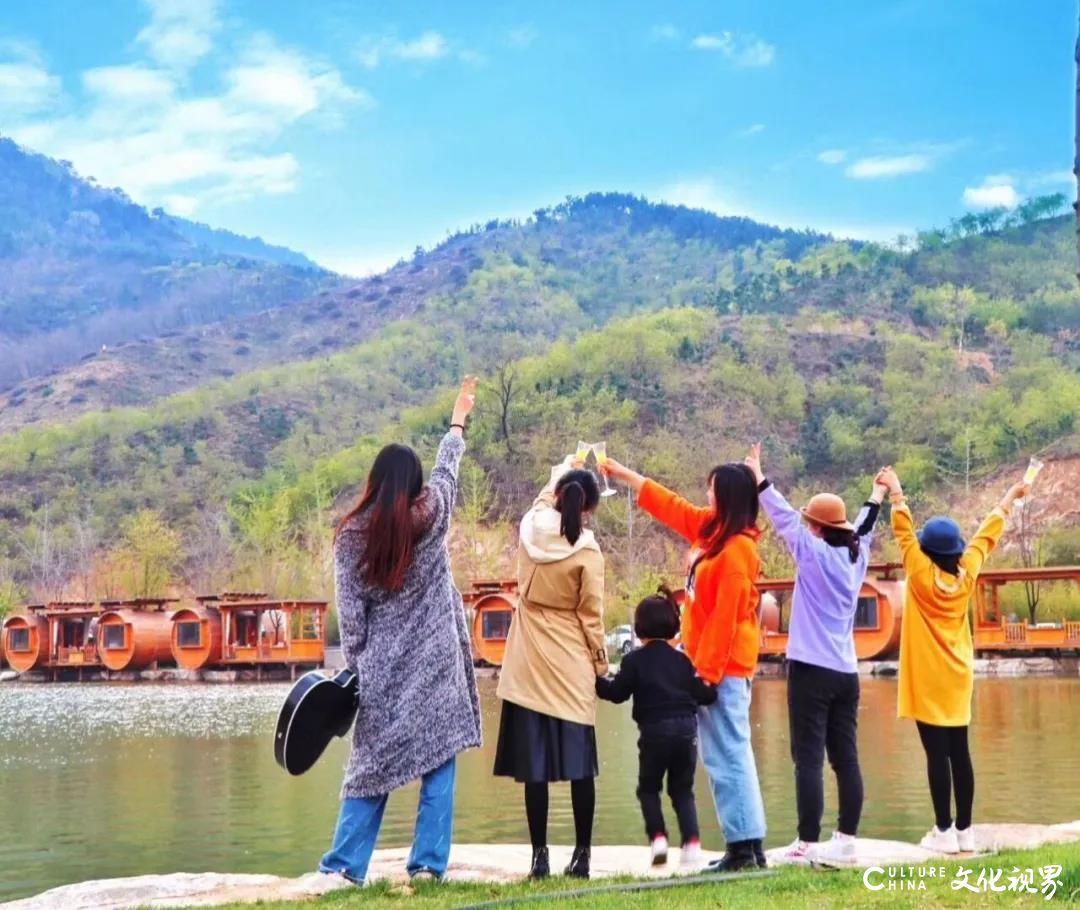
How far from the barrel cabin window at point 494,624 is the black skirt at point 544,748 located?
24.1 metres

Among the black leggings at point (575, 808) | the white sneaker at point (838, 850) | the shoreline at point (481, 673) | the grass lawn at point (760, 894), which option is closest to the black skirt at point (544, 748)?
the black leggings at point (575, 808)

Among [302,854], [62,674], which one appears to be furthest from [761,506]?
[62,674]

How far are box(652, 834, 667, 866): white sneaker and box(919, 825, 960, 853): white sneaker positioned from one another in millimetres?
1036

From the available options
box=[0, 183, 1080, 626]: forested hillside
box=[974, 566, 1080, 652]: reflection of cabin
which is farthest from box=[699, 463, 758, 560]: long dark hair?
box=[0, 183, 1080, 626]: forested hillside

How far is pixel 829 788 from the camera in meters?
9.05

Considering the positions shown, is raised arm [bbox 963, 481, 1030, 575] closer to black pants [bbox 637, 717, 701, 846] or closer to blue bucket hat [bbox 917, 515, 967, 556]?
blue bucket hat [bbox 917, 515, 967, 556]

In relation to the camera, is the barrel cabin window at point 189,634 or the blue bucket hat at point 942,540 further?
the barrel cabin window at point 189,634

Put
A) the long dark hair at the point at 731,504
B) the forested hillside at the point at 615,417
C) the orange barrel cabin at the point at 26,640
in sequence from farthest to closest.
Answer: the forested hillside at the point at 615,417, the orange barrel cabin at the point at 26,640, the long dark hair at the point at 731,504

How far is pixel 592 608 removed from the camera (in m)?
4.96

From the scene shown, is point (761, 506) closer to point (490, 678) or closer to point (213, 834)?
point (213, 834)

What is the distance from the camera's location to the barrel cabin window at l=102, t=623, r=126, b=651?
3359 centimetres

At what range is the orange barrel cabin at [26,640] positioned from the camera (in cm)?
3572

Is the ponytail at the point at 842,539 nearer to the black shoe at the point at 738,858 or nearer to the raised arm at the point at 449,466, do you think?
the black shoe at the point at 738,858

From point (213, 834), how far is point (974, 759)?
5.75 metres
